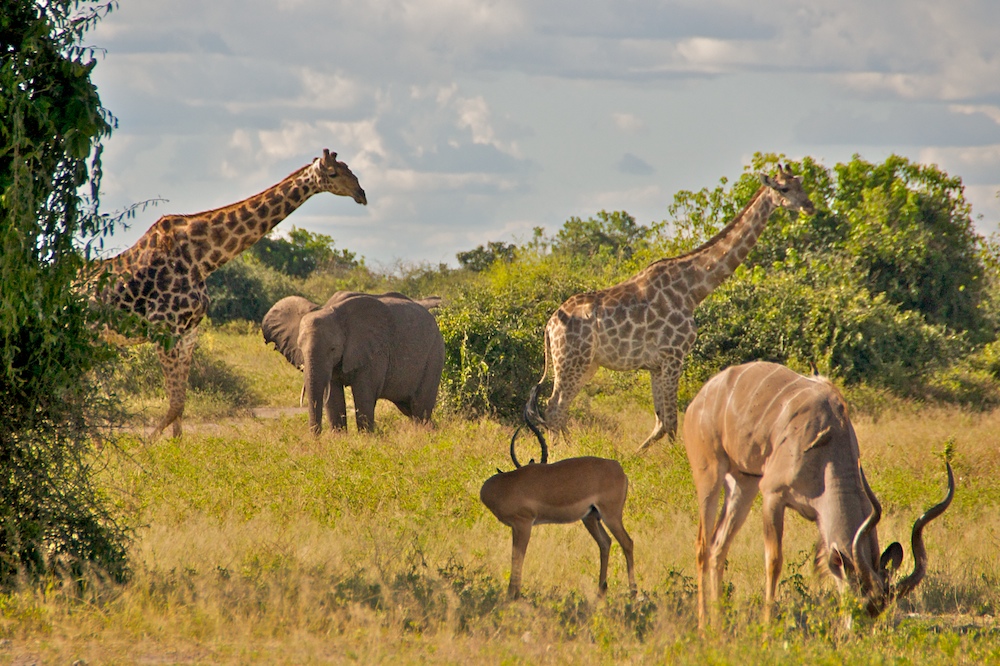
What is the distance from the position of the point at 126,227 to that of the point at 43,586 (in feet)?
7.62

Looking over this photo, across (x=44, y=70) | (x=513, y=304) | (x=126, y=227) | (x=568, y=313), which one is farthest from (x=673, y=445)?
(x=44, y=70)

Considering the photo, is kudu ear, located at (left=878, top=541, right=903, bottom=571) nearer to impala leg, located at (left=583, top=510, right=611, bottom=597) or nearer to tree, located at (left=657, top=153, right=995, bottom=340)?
impala leg, located at (left=583, top=510, right=611, bottom=597)

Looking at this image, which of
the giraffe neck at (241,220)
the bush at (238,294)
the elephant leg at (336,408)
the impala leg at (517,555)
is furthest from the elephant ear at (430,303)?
the bush at (238,294)

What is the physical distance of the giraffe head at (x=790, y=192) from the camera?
45.8 feet

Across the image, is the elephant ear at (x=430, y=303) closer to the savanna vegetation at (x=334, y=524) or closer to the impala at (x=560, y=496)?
the savanna vegetation at (x=334, y=524)

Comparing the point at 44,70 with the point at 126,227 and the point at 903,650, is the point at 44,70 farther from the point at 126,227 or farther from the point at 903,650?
the point at 903,650

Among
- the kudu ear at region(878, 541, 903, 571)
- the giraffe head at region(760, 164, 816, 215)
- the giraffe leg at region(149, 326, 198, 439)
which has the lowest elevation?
the kudu ear at region(878, 541, 903, 571)

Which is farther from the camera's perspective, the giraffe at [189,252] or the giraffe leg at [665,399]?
the giraffe leg at [665,399]

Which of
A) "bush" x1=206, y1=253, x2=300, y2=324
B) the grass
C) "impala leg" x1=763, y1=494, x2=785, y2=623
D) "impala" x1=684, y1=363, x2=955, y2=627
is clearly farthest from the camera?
"bush" x1=206, y1=253, x2=300, y2=324

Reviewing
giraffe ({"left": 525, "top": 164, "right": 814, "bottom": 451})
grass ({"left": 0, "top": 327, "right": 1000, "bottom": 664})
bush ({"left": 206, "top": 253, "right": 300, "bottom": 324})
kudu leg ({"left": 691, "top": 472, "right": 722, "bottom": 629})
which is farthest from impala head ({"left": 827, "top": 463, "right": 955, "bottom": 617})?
bush ({"left": 206, "top": 253, "right": 300, "bottom": 324})

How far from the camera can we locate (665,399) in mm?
13398

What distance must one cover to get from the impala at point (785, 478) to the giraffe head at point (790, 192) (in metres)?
6.92

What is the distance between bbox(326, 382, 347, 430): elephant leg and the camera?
45.2ft

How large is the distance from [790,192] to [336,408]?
6.27 m
